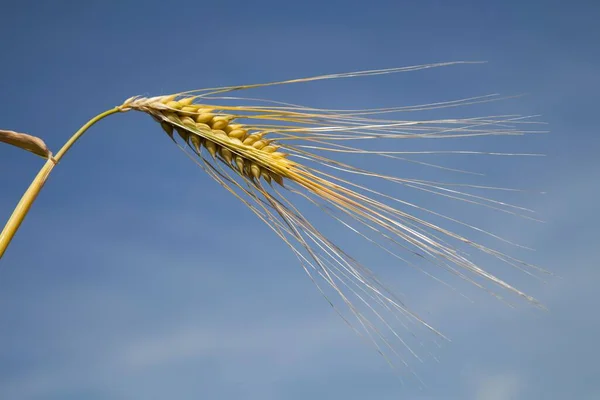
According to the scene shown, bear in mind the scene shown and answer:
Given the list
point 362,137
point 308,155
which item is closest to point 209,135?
point 308,155

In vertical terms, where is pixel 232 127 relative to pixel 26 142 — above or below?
above

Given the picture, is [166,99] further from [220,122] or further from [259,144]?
[259,144]

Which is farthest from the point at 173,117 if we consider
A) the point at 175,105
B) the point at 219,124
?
the point at 219,124

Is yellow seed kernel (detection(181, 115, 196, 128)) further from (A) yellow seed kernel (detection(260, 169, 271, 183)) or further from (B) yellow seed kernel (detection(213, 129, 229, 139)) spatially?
(A) yellow seed kernel (detection(260, 169, 271, 183))

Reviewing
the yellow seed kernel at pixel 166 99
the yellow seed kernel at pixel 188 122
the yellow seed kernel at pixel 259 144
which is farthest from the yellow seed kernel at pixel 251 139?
the yellow seed kernel at pixel 166 99

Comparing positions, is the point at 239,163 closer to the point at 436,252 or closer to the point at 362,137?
the point at 362,137
